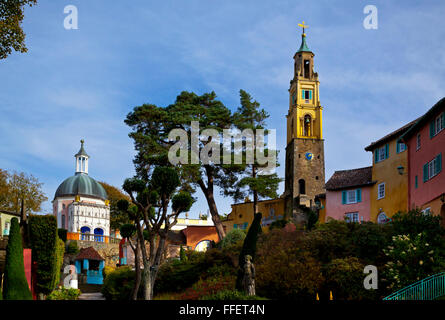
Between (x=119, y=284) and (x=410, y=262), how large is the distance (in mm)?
17596

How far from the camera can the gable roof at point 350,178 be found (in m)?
45.2

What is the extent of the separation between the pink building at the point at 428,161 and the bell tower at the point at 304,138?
19.2 meters

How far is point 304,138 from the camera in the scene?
55844mm

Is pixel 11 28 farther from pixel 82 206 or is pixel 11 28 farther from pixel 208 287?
pixel 82 206

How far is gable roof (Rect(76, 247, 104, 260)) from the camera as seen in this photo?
50.4 metres

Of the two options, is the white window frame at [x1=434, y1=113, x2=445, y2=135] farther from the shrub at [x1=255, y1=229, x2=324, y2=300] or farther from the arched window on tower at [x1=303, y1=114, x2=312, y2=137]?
the arched window on tower at [x1=303, y1=114, x2=312, y2=137]

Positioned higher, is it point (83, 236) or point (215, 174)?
point (215, 174)

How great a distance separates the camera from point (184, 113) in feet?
152

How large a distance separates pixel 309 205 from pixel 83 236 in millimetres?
21787

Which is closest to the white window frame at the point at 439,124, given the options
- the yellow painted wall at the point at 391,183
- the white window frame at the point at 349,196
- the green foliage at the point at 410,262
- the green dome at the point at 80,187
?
the green foliage at the point at 410,262

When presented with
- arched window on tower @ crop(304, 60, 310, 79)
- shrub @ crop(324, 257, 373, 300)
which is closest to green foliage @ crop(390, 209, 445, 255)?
shrub @ crop(324, 257, 373, 300)

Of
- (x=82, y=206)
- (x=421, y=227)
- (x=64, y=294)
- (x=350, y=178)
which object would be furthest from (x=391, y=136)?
(x=82, y=206)
